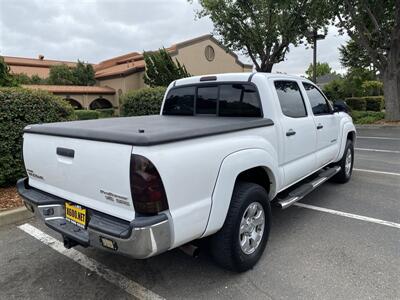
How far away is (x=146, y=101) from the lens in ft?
32.1

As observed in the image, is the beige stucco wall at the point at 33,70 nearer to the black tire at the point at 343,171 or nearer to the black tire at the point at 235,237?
the black tire at the point at 343,171

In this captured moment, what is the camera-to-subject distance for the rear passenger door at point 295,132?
3670 mm

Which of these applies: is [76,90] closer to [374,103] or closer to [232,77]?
[374,103]

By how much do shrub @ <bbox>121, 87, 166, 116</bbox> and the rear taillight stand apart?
769 cm

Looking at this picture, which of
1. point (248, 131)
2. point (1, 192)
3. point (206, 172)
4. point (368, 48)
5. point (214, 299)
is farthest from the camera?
point (368, 48)

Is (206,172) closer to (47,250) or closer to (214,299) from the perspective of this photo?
(214,299)

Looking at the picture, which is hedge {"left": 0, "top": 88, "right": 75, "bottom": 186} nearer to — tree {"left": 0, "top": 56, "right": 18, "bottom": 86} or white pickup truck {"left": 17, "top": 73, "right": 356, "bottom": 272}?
white pickup truck {"left": 17, "top": 73, "right": 356, "bottom": 272}

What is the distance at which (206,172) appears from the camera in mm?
2492

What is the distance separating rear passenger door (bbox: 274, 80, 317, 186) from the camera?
144 inches

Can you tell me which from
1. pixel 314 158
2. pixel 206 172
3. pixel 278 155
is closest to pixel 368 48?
pixel 314 158

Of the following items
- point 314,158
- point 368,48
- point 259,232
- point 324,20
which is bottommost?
point 259,232

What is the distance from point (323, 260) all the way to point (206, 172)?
5.50 ft

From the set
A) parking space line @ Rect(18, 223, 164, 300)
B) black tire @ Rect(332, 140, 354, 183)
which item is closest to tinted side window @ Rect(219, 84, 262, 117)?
parking space line @ Rect(18, 223, 164, 300)

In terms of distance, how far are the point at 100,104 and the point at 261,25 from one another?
70.0 feet
